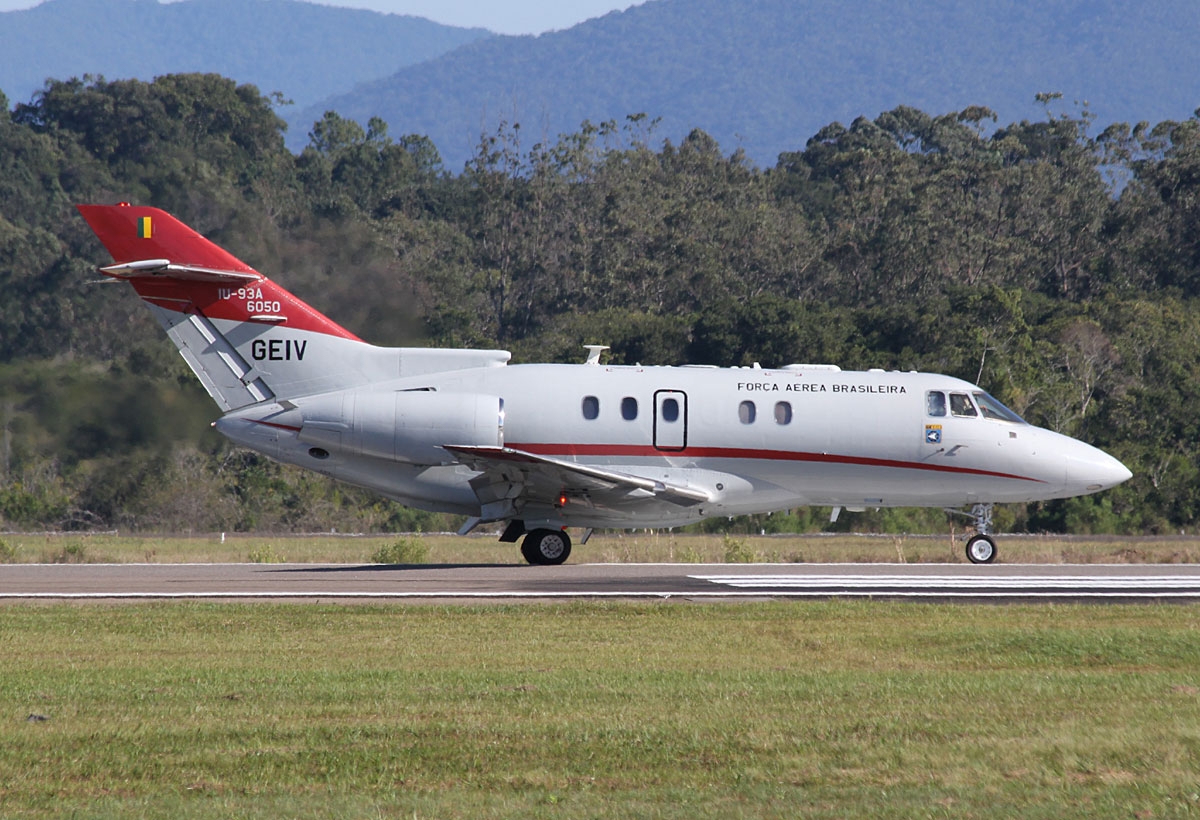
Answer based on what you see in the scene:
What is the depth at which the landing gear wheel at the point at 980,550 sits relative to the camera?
25672 millimetres

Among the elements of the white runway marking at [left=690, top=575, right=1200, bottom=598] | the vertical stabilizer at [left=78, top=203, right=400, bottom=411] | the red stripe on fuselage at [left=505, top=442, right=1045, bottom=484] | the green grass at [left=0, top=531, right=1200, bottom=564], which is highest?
the vertical stabilizer at [left=78, top=203, right=400, bottom=411]

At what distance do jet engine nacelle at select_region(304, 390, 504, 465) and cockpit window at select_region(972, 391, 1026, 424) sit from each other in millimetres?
8418

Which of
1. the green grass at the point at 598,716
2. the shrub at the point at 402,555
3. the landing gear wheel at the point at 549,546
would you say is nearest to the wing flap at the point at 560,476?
the landing gear wheel at the point at 549,546

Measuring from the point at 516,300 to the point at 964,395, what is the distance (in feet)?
162

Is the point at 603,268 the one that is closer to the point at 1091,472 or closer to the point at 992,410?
the point at 992,410

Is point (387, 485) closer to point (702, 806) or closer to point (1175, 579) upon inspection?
point (1175, 579)

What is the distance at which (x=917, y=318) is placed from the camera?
54.8 m

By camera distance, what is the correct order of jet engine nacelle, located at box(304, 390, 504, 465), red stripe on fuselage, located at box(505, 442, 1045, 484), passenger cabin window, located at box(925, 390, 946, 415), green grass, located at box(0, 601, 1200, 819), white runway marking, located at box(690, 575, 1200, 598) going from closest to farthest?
green grass, located at box(0, 601, 1200, 819) → white runway marking, located at box(690, 575, 1200, 598) → jet engine nacelle, located at box(304, 390, 504, 465) → red stripe on fuselage, located at box(505, 442, 1045, 484) → passenger cabin window, located at box(925, 390, 946, 415)

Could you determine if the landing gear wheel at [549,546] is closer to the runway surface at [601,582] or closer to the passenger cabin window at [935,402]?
the runway surface at [601,582]

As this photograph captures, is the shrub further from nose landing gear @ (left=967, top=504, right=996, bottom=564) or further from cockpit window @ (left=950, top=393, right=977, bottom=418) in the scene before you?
cockpit window @ (left=950, top=393, right=977, bottom=418)

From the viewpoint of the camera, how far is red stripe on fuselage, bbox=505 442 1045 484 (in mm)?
24547

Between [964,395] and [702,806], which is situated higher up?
[964,395]

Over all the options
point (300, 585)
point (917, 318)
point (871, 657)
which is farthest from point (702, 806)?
point (917, 318)

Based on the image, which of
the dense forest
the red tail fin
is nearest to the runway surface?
the red tail fin
